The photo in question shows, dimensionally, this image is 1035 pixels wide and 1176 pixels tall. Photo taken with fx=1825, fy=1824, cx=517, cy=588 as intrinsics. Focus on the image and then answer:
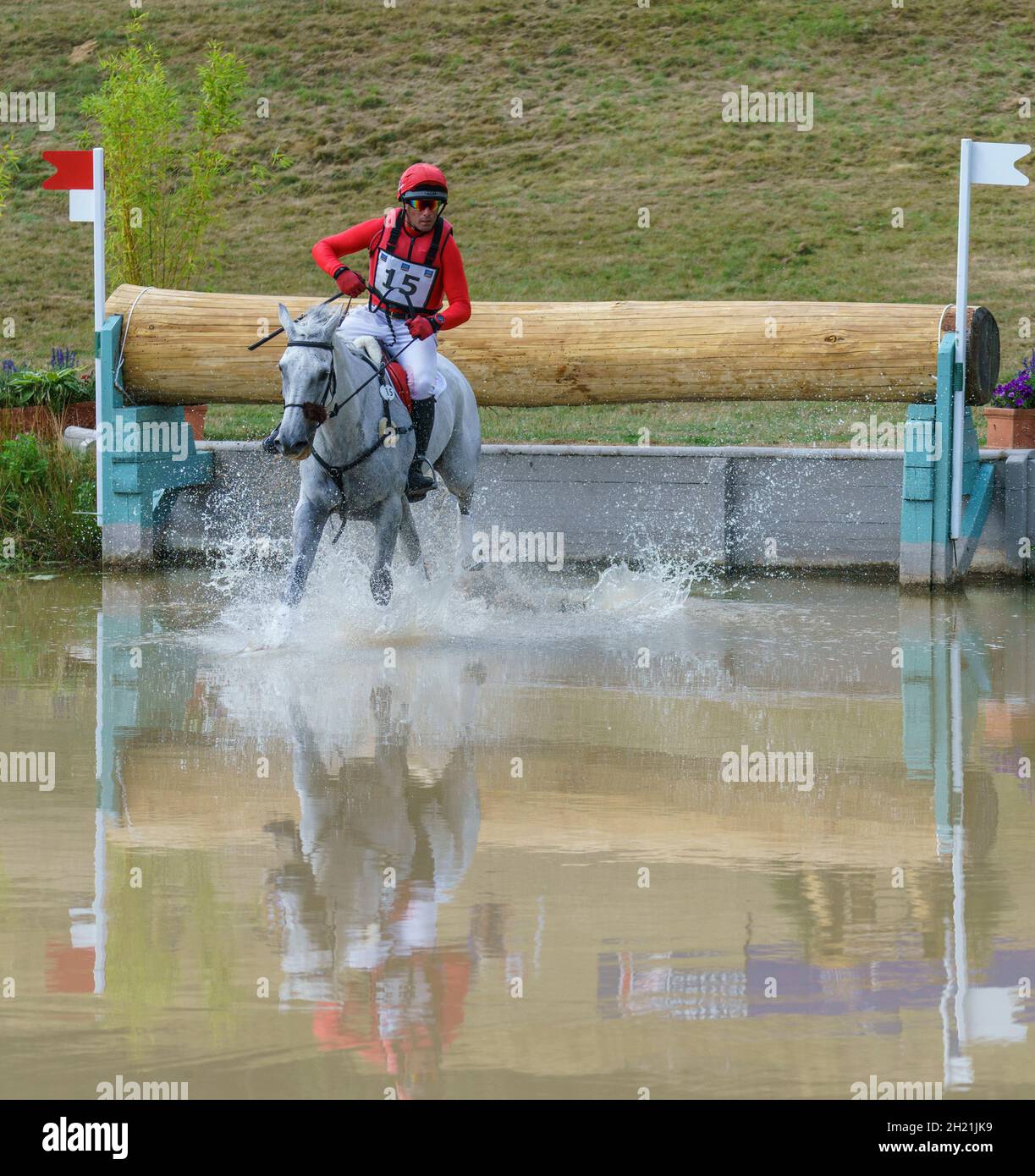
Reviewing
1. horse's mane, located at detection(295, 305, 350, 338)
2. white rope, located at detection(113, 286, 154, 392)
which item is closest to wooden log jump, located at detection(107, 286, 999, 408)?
white rope, located at detection(113, 286, 154, 392)

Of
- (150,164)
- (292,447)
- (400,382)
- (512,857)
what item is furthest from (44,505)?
(512,857)

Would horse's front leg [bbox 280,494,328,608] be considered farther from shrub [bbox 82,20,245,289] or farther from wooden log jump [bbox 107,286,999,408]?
shrub [bbox 82,20,245,289]

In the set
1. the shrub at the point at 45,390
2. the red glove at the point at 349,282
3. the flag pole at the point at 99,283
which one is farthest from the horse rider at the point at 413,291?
the shrub at the point at 45,390

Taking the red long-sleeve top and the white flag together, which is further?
the white flag

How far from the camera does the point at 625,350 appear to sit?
10812 millimetres

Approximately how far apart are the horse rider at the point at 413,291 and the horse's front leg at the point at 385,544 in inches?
11.9

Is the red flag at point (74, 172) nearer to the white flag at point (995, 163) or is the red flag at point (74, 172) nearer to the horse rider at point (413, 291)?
the horse rider at point (413, 291)

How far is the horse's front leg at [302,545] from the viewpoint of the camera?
28.5 ft

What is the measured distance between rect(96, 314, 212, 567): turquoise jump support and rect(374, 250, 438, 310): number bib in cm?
244

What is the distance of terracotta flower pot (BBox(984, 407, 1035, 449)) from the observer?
11.4 metres

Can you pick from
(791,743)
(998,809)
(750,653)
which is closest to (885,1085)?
(998,809)

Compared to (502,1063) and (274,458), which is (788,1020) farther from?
(274,458)

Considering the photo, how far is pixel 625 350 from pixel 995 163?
2336 mm

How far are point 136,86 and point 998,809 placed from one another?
11.7m
